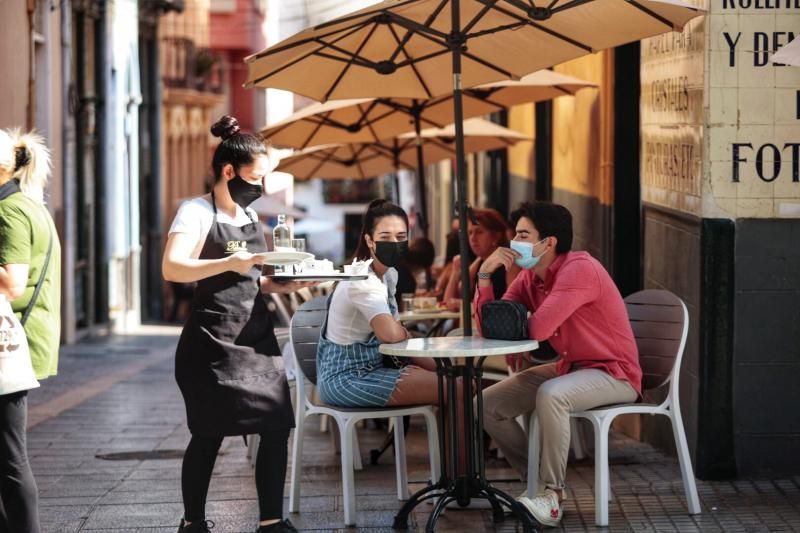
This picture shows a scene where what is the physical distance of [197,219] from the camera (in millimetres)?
6180

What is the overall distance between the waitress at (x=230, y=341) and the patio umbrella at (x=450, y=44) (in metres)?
0.83

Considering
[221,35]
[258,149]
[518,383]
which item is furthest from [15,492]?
[221,35]

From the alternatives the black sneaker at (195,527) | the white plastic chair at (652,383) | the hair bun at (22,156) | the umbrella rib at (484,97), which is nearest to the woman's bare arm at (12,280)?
the hair bun at (22,156)

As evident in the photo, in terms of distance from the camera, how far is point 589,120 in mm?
11844

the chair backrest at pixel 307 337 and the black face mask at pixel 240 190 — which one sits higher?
the black face mask at pixel 240 190

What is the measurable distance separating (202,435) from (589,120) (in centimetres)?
629

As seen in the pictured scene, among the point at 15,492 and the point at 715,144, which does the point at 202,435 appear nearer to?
the point at 15,492

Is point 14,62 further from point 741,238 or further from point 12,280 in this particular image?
point 12,280

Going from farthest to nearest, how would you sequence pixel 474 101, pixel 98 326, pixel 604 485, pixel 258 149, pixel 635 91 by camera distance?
1. pixel 98 326
2. pixel 474 101
3. pixel 635 91
4. pixel 604 485
5. pixel 258 149

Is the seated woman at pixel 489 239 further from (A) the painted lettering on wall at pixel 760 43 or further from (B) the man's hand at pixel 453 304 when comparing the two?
(A) the painted lettering on wall at pixel 760 43

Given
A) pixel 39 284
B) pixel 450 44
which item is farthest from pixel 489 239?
pixel 39 284

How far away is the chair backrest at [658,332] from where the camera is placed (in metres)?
6.94

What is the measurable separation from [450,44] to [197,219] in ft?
4.76

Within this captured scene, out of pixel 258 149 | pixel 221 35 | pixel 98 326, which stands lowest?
pixel 98 326
